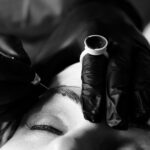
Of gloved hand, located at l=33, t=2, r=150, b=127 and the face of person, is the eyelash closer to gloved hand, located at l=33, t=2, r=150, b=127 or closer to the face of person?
the face of person

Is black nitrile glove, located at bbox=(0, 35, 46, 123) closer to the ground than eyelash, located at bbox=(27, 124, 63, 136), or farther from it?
farther from it

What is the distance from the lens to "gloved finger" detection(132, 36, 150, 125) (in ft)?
2.90

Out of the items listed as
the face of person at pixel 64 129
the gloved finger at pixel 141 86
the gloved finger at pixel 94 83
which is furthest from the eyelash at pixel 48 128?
the gloved finger at pixel 141 86

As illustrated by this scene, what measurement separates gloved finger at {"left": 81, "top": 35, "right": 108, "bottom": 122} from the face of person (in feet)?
0.11

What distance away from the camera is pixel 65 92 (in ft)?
3.17

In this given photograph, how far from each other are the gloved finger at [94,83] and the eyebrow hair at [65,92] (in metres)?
0.04

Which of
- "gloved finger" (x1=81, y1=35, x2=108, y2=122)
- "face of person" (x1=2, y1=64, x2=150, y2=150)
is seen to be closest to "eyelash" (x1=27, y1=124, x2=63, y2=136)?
"face of person" (x1=2, y1=64, x2=150, y2=150)

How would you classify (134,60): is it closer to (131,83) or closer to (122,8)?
Answer: (131,83)

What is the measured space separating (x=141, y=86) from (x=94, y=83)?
0.45 ft

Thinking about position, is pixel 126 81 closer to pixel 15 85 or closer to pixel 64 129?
pixel 64 129

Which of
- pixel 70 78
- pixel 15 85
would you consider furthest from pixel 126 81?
pixel 15 85

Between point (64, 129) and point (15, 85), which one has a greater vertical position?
point (15, 85)

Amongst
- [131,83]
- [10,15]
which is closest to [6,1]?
[10,15]

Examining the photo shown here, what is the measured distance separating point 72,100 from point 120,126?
168 mm
